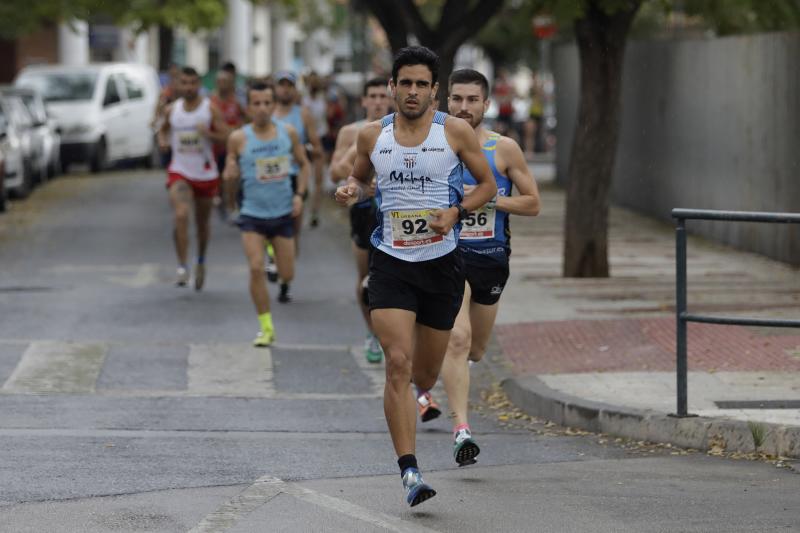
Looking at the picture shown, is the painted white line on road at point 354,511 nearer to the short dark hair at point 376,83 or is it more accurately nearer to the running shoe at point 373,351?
the running shoe at point 373,351

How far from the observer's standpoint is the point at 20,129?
2578cm

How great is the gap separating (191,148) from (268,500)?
8680 millimetres

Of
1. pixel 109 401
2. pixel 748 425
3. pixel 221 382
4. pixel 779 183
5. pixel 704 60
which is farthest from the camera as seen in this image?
pixel 704 60

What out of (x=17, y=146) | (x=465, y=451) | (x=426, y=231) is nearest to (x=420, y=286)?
(x=426, y=231)

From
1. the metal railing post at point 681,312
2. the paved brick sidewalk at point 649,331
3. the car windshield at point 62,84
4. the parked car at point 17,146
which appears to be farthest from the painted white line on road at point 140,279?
the car windshield at point 62,84

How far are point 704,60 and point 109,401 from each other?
1237cm

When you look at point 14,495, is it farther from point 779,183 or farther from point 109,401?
point 779,183

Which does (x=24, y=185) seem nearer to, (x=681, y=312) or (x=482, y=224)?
(x=482, y=224)

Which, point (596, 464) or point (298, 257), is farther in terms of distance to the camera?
point (298, 257)

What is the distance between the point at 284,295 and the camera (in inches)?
574

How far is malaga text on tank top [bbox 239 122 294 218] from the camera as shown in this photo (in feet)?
41.3

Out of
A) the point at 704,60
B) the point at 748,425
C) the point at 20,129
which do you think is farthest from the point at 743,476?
the point at 20,129

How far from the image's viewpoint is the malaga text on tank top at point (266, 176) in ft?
41.3

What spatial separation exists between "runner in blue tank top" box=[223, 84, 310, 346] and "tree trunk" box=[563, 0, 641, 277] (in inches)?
151
